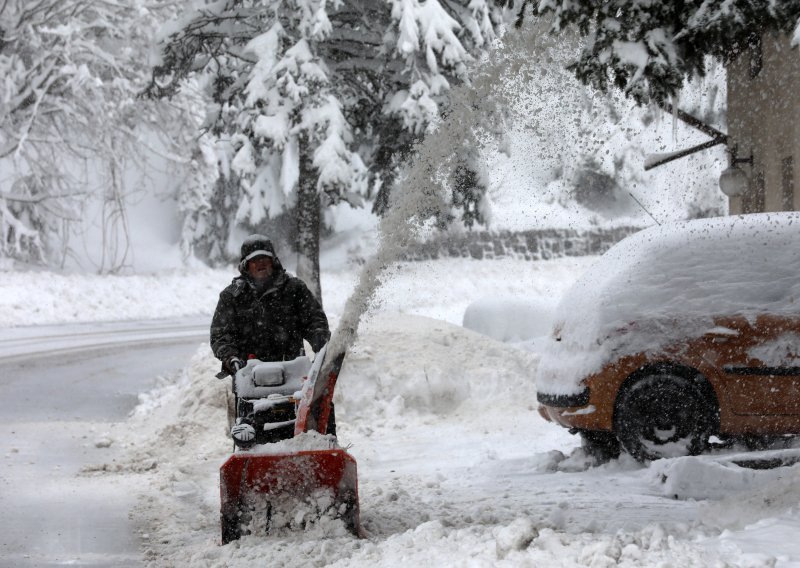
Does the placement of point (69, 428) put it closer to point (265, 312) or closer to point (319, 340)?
point (265, 312)

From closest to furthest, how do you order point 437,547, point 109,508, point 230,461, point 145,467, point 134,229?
point 437,547
point 230,461
point 109,508
point 145,467
point 134,229

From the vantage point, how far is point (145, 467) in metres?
8.07

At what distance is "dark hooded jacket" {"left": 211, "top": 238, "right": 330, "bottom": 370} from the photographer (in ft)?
20.6

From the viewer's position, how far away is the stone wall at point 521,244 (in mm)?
33438

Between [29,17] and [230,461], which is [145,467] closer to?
[230,461]

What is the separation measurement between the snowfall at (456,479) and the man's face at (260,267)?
108 centimetres

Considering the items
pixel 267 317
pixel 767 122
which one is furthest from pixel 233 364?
pixel 767 122

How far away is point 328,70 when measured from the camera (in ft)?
44.0

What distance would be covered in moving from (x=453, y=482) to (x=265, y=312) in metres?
1.95

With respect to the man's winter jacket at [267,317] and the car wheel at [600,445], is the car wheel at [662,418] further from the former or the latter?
the man's winter jacket at [267,317]

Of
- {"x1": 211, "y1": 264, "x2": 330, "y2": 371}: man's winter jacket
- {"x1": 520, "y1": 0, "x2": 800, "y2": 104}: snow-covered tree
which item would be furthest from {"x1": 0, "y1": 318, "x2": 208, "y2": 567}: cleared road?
{"x1": 520, "y1": 0, "x2": 800, "y2": 104}: snow-covered tree

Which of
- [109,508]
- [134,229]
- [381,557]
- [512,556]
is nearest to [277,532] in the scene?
[381,557]

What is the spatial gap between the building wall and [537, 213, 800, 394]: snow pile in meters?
5.80

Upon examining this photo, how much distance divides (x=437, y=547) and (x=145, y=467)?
13.8 feet
